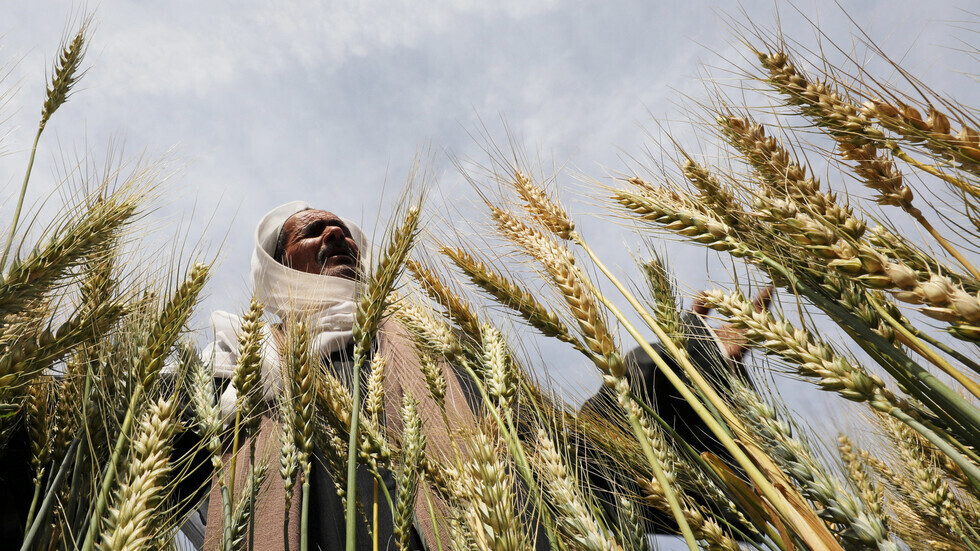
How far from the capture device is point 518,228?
1.30 metres

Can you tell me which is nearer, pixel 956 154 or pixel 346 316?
pixel 956 154

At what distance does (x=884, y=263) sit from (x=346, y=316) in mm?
2380

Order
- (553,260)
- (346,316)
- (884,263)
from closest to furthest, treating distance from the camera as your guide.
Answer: (884,263) < (553,260) < (346,316)

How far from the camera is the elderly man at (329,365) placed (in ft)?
3.95

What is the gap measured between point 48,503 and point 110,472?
15 centimetres

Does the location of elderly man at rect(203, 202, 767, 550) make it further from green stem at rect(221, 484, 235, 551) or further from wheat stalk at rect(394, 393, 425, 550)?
green stem at rect(221, 484, 235, 551)

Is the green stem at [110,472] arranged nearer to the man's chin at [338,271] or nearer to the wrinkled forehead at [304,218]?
the man's chin at [338,271]

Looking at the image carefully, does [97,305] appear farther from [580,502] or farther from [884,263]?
[884,263]

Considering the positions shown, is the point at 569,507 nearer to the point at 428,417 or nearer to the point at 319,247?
the point at 428,417

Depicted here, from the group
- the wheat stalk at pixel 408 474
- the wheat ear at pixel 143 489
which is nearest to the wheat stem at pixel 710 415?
the wheat stalk at pixel 408 474

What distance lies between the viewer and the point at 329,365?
7.99 ft

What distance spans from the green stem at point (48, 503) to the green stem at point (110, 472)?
59mm

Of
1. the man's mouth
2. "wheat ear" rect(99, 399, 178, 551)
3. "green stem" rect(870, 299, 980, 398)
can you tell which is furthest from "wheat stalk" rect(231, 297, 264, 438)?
the man's mouth

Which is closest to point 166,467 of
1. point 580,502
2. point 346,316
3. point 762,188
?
point 580,502
